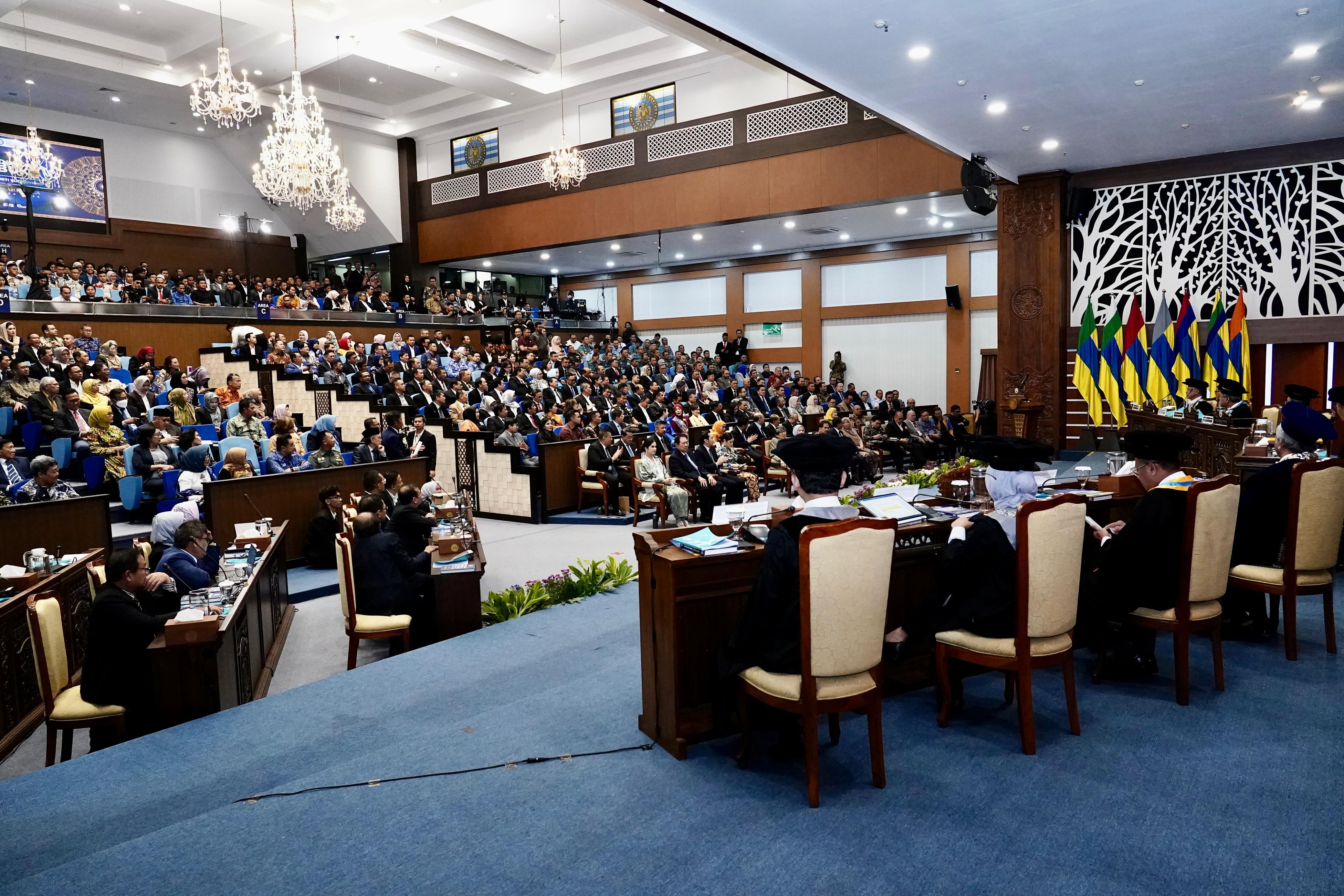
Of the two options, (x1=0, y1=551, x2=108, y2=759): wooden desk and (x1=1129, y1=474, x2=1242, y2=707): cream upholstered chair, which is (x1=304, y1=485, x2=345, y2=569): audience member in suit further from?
(x1=1129, y1=474, x2=1242, y2=707): cream upholstered chair

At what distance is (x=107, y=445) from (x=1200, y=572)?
32.4 feet

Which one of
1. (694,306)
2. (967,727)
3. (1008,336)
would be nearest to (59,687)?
(967,727)

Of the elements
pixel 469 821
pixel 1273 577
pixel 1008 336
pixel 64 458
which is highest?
pixel 1008 336

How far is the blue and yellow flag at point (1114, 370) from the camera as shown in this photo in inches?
388

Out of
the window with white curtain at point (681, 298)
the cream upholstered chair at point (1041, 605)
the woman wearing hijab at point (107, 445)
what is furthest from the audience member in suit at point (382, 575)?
the window with white curtain at point (681, 298)

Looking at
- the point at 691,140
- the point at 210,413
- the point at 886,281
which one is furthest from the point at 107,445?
the point at 886,281

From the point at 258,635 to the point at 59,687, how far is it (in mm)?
1051

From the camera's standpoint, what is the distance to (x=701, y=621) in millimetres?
3096

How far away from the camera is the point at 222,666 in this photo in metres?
3.90

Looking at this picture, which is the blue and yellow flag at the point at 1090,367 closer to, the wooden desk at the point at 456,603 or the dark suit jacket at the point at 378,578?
the wooden desk at the point at 456,603

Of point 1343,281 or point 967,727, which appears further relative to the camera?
point 1343,281

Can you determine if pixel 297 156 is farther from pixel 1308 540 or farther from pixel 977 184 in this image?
pixel 1308 540

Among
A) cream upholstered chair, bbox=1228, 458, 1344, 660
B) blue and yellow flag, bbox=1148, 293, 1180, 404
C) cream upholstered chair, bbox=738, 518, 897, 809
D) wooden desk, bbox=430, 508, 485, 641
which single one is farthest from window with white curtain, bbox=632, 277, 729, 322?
cream upholstered chair, bbox=738, 518, 897, 809

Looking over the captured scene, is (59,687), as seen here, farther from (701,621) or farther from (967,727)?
(967,727)
